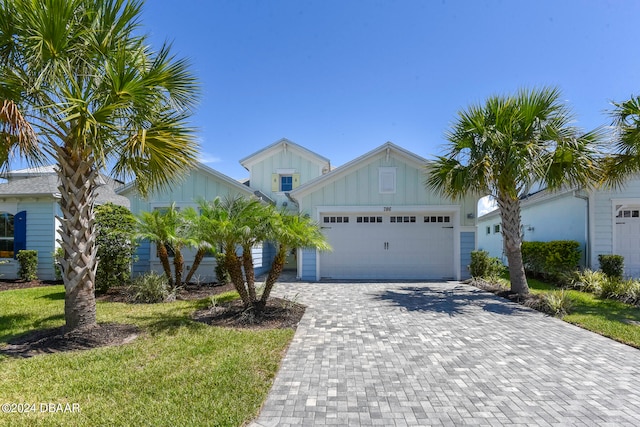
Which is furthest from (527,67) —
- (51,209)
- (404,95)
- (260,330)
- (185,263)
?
(51,209)

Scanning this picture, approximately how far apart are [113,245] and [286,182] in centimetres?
1027

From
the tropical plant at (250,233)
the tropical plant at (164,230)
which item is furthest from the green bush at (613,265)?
the tropical plant at (164,230)

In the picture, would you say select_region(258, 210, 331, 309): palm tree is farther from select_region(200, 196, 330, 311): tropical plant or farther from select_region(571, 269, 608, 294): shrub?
select_region(571, 269, 608, 294): shrub

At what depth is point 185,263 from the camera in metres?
12.4

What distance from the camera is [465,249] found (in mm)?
11820

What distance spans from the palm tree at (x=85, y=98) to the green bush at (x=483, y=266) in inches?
402

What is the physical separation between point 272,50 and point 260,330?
9.33 meters

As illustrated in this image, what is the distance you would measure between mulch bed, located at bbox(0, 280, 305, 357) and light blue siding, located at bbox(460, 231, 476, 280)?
728 centimetres

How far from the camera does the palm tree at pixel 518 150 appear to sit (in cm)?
790

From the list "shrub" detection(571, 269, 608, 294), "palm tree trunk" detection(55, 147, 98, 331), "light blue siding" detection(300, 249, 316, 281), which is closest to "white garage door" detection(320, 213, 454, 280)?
"light blue siding" detection(300, 249, 316, 281)

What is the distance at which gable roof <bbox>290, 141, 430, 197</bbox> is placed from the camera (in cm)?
1174

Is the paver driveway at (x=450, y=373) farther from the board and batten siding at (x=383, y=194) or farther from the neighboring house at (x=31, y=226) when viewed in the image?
the neighboring house at (x=31, y=226)

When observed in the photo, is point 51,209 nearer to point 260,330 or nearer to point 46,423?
point 260,330

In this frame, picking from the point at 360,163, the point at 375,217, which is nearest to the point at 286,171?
the point at 360,163
